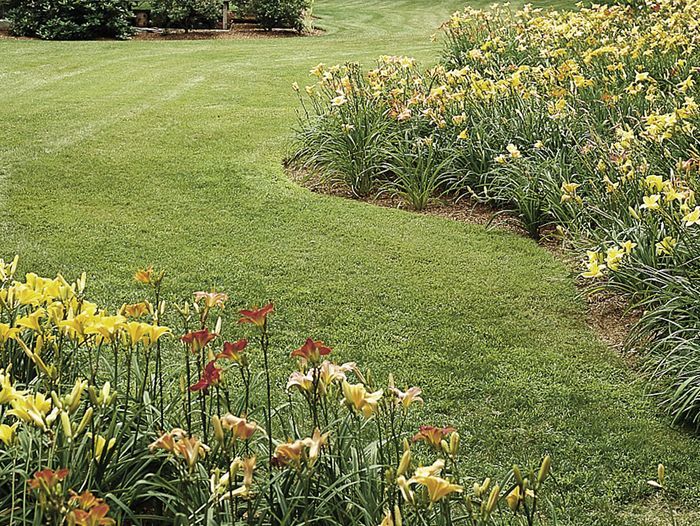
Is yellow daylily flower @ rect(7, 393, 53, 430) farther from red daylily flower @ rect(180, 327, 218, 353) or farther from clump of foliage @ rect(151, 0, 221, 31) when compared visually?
clump of foliage @ rect(151, 0, 221, 31)

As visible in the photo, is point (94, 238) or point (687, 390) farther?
point (94, 238)

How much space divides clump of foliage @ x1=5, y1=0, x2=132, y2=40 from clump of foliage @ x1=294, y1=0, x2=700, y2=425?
8.71 m

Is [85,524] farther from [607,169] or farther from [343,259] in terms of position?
[607,169]

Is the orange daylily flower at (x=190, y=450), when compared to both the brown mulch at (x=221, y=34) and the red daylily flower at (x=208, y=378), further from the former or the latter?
the brown mulch at (x=221, y=34)

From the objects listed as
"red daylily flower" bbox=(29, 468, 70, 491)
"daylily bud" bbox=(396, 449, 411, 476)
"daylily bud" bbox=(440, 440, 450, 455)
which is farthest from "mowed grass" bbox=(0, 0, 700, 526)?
"red daylily flower" bbox=(29, 468, 70, 491)

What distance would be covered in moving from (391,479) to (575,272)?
3391 millimetres

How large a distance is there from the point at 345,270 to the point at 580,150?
5.97ft

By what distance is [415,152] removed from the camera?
6.44m

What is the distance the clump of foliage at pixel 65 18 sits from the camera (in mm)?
15555

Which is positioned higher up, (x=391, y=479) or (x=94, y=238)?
(x=391, y=479)

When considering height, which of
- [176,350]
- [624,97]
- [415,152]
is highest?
[624,97]

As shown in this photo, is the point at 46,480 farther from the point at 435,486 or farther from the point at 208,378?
the point at 435,486

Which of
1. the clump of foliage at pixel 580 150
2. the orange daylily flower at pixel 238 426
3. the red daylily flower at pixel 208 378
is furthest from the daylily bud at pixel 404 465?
the clump of foliage at pixel 580 150

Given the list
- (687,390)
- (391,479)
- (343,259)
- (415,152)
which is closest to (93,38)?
(415,152)
